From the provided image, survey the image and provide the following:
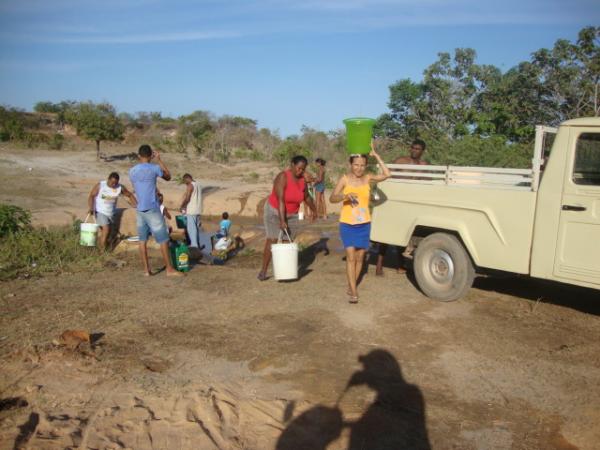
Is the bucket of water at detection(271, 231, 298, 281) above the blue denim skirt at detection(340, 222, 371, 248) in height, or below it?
below

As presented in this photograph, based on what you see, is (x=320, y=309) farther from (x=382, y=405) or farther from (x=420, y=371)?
(x=382, y=405)

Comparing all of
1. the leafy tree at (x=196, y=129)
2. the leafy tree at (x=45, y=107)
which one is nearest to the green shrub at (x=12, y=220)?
the leafy tree at (x=196, y=129)

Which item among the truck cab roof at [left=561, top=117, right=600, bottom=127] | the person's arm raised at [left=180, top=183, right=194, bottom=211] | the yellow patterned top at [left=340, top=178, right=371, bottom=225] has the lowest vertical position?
the person's arm raised at [left=180, top=183, right=194, bottom=211]

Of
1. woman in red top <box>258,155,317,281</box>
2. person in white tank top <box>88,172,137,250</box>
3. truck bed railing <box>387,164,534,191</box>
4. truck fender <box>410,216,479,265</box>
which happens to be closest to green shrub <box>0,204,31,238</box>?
person in white tank top <box>88,172,137,250</box>

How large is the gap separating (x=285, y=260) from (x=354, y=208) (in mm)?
1221

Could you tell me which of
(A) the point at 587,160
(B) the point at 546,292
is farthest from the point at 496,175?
(B) the point at 546,292

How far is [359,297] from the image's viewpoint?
6.70 metres

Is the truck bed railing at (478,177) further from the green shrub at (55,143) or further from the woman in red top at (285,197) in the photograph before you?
the green shrub at (55,143)

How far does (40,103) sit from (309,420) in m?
65.1

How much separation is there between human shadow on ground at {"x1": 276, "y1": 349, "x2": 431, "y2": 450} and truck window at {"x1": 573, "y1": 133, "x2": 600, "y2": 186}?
107 inches

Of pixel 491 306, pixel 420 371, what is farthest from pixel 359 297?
pixel 420 371

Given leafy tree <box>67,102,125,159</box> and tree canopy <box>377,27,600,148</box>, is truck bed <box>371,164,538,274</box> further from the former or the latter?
leafy tree <box>67,102,125,159</box>

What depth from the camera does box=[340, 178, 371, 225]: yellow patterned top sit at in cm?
625

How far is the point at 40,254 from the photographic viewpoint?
8.40 m
